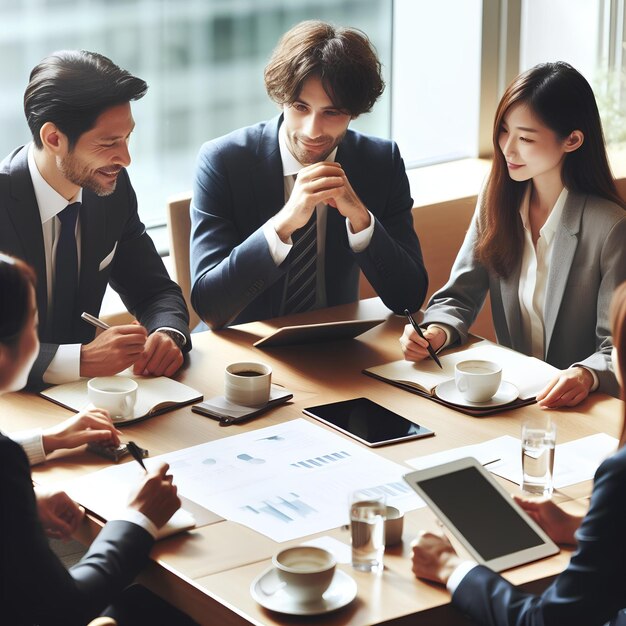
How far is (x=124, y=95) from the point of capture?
266 centimetres

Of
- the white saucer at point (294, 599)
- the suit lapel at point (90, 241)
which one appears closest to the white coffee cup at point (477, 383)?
the white saucer at point (294, 599)

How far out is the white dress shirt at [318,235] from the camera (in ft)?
8.85

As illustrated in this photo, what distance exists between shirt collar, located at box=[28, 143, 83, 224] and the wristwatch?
395 mm

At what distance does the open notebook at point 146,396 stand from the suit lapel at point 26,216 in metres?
0.40

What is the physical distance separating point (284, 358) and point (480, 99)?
2.28m

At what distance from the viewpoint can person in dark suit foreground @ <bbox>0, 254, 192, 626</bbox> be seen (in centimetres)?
147

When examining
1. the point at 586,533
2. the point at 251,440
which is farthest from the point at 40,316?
the point at 586,533

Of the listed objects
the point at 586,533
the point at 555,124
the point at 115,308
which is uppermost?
the point at 555,124

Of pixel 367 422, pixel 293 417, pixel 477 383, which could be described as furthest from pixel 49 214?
pixel 477 383

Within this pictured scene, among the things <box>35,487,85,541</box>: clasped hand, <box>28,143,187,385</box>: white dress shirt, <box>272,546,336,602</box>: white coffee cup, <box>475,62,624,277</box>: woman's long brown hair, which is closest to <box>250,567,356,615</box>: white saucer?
<box>272,546,336,602</box>: white coffee cup

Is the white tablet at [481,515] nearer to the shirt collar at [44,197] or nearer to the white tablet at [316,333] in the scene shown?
the white tablet at [316,333]

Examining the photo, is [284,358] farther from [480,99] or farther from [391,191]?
[480,99]

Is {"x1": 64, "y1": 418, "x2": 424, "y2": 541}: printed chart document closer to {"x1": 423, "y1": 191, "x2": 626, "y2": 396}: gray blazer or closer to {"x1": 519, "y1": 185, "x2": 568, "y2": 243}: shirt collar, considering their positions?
{"x1": 423, "y1": 191, "x2": 626, "y2": 396}: gray blazer

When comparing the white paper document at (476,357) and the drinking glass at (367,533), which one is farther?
the white paper document at (476,357)
